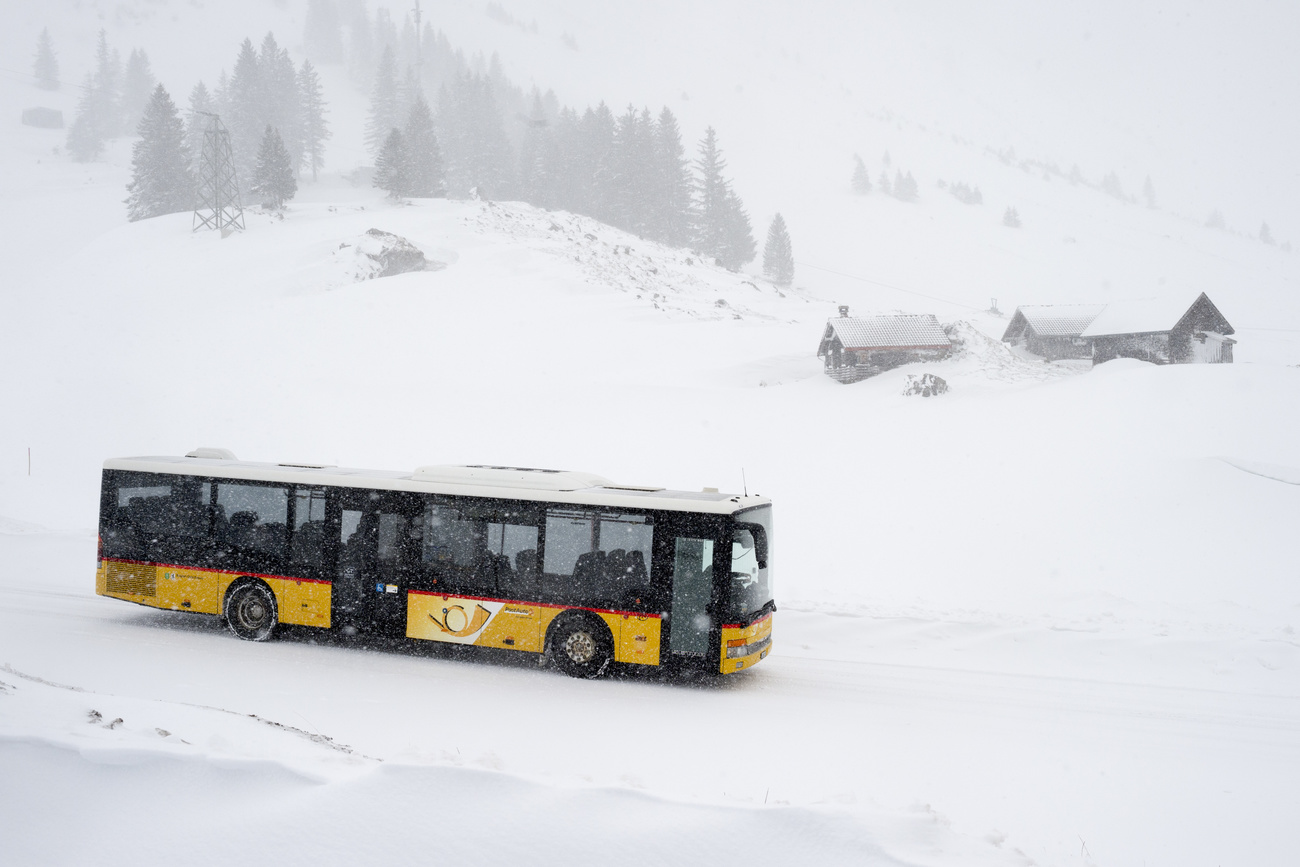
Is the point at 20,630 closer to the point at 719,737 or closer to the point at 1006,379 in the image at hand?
the point at 719,737

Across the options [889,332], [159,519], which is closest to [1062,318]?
[889,332]

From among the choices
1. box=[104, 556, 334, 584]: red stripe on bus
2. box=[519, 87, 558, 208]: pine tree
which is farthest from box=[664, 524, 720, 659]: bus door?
box=[519, 87, 558, 208]: pine tree

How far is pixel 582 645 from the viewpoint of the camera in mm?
10875

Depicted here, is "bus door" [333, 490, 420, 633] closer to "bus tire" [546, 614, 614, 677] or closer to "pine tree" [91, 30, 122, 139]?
"bus tire" [546, 614, 614, 677]

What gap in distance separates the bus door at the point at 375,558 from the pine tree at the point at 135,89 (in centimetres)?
14326

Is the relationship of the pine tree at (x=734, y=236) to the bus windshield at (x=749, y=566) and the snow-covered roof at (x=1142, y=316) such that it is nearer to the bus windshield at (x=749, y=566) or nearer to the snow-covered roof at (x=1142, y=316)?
the snow-covered roof at (x=1142, y=316)

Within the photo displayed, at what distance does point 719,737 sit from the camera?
28.2 feet

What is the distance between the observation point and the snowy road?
507cm

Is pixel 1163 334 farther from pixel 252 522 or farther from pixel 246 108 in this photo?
pixel 246 108

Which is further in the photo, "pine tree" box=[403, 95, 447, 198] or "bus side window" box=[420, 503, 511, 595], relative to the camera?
"pine tree" box=[403, 95, 447, 198]

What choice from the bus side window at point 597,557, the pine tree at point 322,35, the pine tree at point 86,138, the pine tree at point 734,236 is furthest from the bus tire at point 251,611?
the pine tree at point 322,35

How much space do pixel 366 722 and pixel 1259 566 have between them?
62.6ft

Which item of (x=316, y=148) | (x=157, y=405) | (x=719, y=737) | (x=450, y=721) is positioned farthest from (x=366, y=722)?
(x=316, y=148)

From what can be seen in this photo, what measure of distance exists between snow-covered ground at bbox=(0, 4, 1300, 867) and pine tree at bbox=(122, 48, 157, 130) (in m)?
82.6
